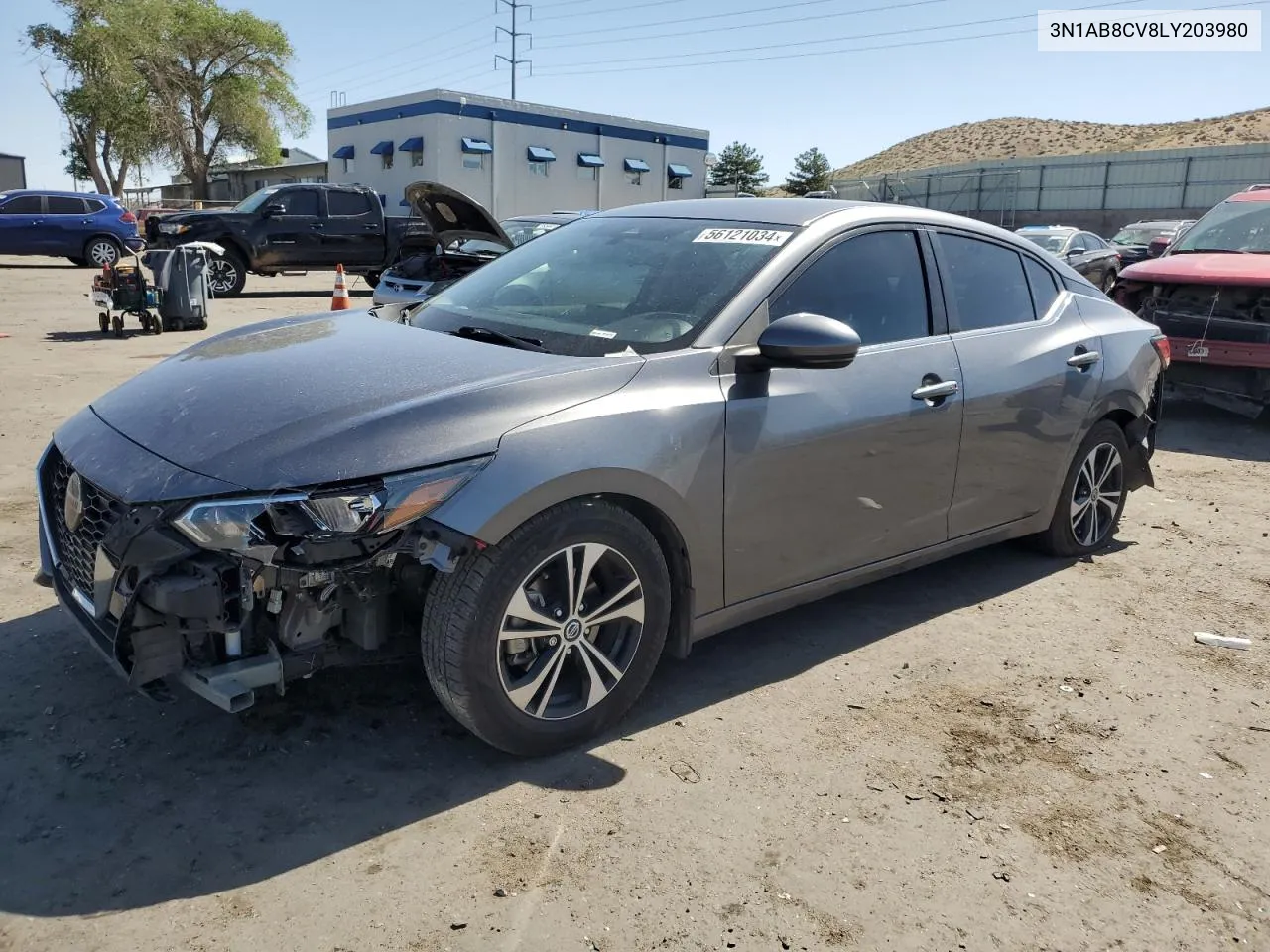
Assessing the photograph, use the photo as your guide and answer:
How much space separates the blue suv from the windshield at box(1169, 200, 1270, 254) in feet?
70.3

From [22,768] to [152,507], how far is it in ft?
3.16

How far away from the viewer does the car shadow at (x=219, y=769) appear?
2.57 metres

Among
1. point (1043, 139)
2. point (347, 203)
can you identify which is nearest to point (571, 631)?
point (347, 203)

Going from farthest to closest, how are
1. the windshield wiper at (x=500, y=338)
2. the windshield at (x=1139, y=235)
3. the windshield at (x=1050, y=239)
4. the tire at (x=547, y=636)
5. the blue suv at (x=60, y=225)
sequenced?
the windshield at (x=1139, y=235)
the blue suv at (x=60, y=225)
the windshield at (x=1050, y=239)
the windshield wiper at (x=500, y=338)
the tire at (x=547, y=636)

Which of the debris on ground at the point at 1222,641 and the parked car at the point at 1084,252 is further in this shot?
the parked car at the point at 1084,252

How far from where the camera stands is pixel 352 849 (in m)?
2.68

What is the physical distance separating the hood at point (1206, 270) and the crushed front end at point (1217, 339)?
6 cm

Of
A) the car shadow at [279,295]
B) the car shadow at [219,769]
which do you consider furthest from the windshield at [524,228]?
the car shadow at [279,295]

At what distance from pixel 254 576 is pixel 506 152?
36.6 meters

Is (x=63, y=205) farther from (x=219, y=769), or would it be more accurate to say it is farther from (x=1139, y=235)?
(x=1139, y=235)

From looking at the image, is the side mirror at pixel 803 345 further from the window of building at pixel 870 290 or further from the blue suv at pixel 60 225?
the blue suv at pixel 60 225

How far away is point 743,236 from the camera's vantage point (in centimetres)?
388

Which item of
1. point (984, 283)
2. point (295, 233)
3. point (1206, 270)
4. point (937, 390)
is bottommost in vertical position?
point (937, 390)

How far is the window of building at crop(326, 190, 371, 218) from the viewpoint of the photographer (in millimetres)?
18719
